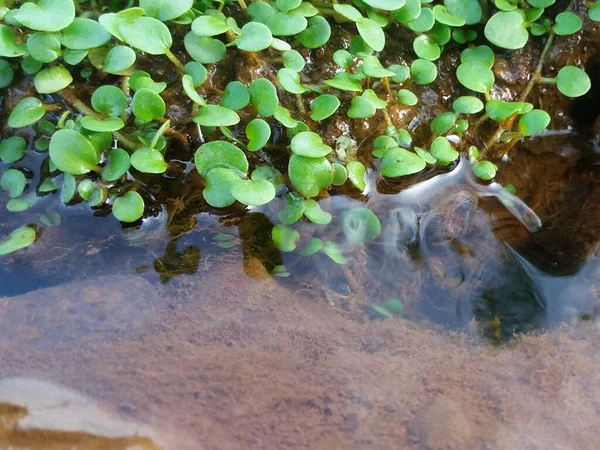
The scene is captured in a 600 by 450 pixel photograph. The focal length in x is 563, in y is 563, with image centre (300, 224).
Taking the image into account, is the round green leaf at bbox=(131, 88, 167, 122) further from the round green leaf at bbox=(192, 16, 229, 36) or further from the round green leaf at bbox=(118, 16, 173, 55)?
the round green leaf at bbox=(192, 16, 229, 36)

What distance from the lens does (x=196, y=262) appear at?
1.98m

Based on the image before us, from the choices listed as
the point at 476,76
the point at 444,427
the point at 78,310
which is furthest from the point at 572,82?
the point at 78,310

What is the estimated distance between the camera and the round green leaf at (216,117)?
6.17 feet

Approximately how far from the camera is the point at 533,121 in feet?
6.97

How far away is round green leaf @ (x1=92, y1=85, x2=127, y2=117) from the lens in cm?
194

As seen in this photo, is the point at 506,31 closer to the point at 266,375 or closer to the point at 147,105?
Answer: the point at 147,105

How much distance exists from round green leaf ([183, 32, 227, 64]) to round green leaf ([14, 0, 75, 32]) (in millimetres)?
391

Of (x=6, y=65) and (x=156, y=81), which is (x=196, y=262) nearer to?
(x=156, y=81)

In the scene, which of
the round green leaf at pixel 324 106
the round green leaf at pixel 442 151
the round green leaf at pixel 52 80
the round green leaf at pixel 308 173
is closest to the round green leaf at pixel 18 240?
the round green leaf at pixel 52 80

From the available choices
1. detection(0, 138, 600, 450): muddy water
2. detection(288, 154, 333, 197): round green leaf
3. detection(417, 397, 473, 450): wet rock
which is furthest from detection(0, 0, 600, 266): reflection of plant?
detection(417, 397, 473, 450): wet rock

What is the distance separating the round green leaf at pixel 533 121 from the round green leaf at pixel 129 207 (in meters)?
1.44

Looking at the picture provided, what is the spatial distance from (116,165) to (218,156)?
0.35 m

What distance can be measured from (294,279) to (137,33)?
0.97 metres

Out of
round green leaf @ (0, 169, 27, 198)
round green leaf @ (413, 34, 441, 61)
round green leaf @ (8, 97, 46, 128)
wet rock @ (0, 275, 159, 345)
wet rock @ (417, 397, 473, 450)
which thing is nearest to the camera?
wet rock @ (417, 397, 473, 450)
